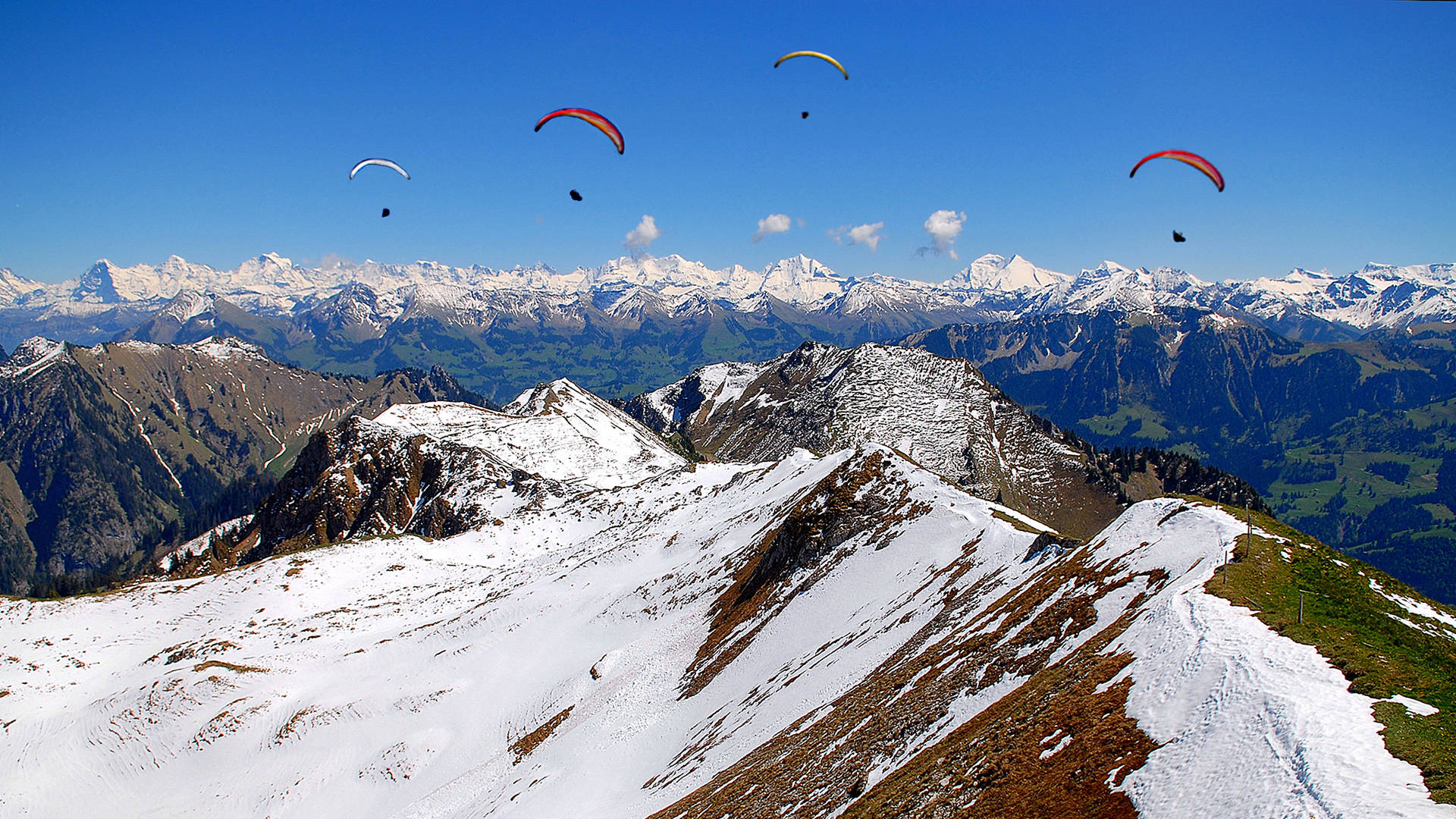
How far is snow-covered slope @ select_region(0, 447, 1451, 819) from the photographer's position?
1767 cm

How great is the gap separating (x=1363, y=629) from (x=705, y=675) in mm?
39079

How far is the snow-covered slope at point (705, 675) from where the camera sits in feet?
58.0

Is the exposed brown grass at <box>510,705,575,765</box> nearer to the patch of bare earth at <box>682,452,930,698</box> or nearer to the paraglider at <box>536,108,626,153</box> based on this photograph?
the patch of bare earth at <box>682,452,930,698</box>

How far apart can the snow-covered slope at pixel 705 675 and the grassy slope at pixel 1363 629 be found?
25.3 inches

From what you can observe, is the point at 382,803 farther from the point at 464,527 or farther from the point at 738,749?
the point at 464,527

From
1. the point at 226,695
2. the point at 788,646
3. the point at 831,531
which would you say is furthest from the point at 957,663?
the point at 226,695

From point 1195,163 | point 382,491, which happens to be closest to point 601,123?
point 1195,163

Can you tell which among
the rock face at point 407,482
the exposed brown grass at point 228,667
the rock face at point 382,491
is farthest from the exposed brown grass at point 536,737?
the rock face at point 407,482

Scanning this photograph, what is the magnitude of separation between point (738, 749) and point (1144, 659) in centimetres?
2192

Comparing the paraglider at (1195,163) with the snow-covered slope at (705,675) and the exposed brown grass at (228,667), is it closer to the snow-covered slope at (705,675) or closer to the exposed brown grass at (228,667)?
the snow-covered slope at (705,675)

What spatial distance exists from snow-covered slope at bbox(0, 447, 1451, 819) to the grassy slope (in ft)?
2.11

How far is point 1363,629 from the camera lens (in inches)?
906

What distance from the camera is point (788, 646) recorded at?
158ft

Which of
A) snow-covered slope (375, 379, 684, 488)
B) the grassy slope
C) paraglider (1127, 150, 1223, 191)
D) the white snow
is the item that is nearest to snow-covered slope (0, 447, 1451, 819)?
the white snow
